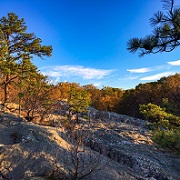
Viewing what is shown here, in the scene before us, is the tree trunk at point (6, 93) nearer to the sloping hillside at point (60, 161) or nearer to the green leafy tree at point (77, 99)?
the green leafy tree at point (77, 99)

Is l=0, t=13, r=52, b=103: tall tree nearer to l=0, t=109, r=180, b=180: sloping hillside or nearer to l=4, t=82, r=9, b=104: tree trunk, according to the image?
l=4, t=82, r=9, b=104: tree trunk

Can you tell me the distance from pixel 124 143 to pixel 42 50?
29.7ft

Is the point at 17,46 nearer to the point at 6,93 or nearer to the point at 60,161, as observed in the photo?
the point at 6,93

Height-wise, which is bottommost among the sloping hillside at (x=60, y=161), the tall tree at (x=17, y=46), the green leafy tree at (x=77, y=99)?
the sloping hillside at (x=60, y=161)

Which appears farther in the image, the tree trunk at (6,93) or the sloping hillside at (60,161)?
the tree trunk at (6,93)

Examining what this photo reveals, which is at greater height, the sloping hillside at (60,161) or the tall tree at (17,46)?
the tall tree at (17,46)

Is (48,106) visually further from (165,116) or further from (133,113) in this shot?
(133,113)

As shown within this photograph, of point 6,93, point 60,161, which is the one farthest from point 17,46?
point 60,161

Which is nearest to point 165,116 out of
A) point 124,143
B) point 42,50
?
point 124,143

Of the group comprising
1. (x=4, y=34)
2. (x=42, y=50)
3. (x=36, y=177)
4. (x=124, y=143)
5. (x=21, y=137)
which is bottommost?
(x=124, y=143)

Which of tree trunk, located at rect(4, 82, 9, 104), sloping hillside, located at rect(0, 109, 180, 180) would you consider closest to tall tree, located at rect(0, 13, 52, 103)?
tree trunk, located at rect(4, 82, 9, 104)

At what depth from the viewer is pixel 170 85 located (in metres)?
28.9

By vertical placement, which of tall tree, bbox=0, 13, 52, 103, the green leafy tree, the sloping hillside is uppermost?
tall tree, bbox=0, 13, 52, 103

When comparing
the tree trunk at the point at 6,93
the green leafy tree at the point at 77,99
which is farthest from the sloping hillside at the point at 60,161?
the tree trunk at the point at 6,93
